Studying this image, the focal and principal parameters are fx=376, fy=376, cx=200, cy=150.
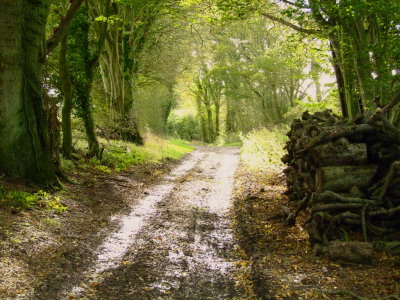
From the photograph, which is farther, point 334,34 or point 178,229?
point 334,34

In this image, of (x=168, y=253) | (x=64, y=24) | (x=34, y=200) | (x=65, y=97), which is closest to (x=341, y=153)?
(x=168, y=253)

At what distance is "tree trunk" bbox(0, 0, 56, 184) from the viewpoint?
28.9 feet

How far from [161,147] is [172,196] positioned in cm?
1122

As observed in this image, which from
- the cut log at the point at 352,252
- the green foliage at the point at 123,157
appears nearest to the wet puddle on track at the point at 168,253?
the cut log at the point at 352,252

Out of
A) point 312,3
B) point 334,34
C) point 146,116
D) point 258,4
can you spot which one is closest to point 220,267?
point 312,3

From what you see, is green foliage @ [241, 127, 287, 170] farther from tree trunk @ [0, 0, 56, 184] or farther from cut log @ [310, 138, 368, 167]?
tree trunk @ [0, 0, 56, 184]

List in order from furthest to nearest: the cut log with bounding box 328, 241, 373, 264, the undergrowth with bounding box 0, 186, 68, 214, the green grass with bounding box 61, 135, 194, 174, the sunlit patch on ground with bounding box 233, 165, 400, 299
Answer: the green grass with bounding box 61, 135, 194, 174, the undergrowth with bounding box 0, 186, 68, 214, the cut log with bounding box 328, 241, 373, 264, the sunlit patch on ground with bounding box 233, 165, 400, 299

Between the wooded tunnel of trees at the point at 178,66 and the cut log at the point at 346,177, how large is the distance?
0.02 meters

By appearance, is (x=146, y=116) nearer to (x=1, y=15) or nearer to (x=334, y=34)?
(x=334, y=34)

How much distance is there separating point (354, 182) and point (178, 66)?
22836 millimetres

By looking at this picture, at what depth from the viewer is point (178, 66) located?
28.1m

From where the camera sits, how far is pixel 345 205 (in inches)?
251

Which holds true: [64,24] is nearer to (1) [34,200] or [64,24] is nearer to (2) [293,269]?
(1) [34,200]

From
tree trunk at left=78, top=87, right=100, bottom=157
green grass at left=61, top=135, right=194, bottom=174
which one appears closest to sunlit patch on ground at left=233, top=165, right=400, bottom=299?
green grass at left=61, top=135, right=194, bottom=174
